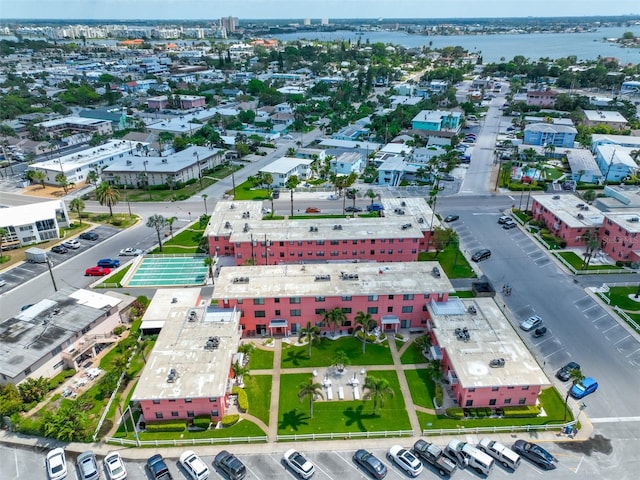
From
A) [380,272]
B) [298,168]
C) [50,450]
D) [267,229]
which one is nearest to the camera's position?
[50,450]

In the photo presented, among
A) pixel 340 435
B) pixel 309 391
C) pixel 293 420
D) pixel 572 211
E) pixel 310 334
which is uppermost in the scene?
pixel 572 211

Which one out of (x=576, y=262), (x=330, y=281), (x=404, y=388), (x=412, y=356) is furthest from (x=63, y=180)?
(x=576, y=262)

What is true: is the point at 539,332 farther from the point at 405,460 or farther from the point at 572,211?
the point at 572,211

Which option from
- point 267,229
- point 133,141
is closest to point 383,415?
point 267,229

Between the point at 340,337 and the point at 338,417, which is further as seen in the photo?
the point at 340,337

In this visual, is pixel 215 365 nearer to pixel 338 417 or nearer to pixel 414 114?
pixel 338 417

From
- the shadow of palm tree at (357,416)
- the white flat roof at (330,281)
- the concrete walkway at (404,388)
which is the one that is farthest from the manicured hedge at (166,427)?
the concrete walkway at (404,388)

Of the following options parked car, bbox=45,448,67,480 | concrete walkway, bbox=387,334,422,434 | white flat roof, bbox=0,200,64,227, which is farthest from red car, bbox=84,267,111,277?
concrete walkway, bbox=387,334,422,434

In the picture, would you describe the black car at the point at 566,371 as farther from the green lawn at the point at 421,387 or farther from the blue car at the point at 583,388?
the green lawn at the point at 421,387
